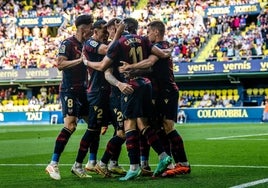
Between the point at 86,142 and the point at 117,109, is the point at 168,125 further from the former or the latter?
the point at 86,142

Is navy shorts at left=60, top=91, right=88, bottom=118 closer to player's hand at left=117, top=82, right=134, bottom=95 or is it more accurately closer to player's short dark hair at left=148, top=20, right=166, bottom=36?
player's hand at left=117, top=82, right=134, bottom=95

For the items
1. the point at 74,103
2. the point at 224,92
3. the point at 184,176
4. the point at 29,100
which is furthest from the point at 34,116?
the point at 184,176

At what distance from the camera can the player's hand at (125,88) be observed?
9367 millimetres

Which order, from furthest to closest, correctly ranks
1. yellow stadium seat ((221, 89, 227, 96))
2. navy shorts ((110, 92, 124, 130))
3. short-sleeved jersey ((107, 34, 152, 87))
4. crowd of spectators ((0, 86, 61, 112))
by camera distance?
1. crowd of spectators ((0, 86, 61, 112))
2. yellow stadium seat ((221, 89, 227, 96))
3. navy shorts ((110, 92, 124, 130))
4. short-sleeved jersey ((107, 34, 152, 87))

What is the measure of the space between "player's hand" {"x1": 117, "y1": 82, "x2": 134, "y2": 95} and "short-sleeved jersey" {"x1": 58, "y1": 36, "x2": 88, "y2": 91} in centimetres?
135

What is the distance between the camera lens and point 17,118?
44625mm

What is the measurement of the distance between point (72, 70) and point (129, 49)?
1.45 meters

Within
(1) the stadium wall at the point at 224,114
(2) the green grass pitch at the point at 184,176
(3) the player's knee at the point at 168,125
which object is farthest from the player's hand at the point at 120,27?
(1) the stadium wall at the point at 224,114

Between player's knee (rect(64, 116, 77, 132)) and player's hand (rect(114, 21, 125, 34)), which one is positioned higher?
player's hand (rect(114, 21, 125, 34))

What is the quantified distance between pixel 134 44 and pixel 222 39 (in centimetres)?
3267

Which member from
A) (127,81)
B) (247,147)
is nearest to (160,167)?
(127,81)

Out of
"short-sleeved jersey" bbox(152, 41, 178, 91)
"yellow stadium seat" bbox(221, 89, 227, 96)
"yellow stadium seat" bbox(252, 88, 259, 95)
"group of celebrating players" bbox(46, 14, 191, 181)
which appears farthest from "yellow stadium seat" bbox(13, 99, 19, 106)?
"short-sleeved jersey" bbox(152, 41, 178, 91)

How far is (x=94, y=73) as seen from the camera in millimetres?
10266

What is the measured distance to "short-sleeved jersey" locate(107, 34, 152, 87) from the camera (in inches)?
374
